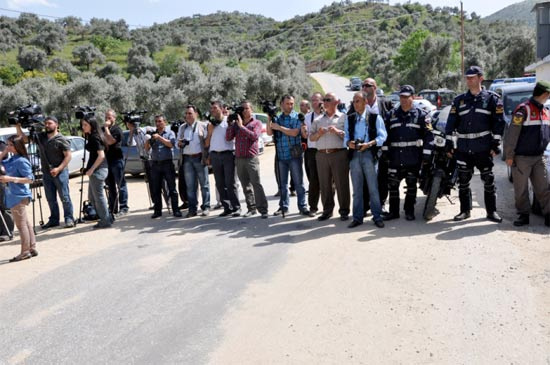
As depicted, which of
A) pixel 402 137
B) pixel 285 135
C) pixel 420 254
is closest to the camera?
pixel 420 254

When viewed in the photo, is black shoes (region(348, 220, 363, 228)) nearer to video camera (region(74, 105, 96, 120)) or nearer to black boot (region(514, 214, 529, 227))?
black boot (region(514, 214, 529, 227))

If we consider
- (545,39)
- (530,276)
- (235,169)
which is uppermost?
(545,39)

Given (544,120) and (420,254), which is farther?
(544,120)

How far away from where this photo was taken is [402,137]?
7.64m

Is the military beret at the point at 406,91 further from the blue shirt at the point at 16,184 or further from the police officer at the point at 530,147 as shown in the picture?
the blue shirt at the point at 16,184

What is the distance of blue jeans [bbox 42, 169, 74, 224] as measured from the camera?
351 inches

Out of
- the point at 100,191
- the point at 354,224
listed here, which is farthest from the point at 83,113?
the point at 354,224

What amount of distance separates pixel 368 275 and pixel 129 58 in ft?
165

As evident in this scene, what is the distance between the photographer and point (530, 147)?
705 centimetres

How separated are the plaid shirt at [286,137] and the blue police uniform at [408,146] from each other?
59.8 inches

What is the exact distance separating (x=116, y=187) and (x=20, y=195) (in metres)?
3.17

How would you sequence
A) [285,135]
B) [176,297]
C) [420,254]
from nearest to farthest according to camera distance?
[176,297] < [420,254] < [285,135]

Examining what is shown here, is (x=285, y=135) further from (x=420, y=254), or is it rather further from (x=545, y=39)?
(x=545, y=39)

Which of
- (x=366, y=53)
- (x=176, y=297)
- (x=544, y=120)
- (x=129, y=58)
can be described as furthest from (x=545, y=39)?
(x=366, y=53)
